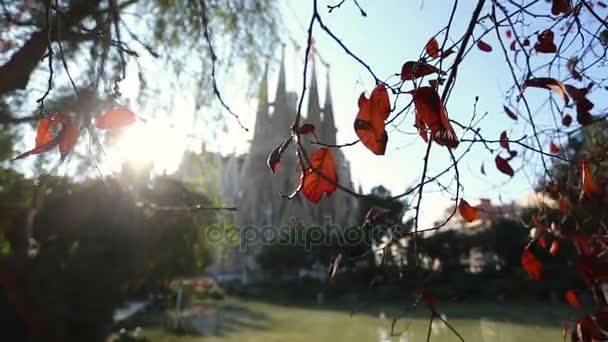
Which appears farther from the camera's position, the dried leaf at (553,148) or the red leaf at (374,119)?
the dried leaf at (553,148)

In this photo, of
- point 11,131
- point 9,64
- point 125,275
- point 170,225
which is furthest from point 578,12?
point 170,225

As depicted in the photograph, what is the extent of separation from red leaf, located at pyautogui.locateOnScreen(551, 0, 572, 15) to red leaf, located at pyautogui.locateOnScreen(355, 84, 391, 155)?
54 cm

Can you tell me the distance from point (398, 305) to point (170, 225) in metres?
5.72

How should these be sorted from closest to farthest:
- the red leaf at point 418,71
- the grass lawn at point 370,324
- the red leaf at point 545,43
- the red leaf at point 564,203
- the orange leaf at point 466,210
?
the red leaf at point 418,71
the orange leaf at point 466,210
the red leaf at point 545,43
the red leaf at point 564,203
the grass lawn at point 370,324

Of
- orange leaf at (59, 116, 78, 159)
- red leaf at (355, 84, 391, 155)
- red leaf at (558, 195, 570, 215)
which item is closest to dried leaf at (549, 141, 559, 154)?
red leaf at (558, 195, 570, 215)

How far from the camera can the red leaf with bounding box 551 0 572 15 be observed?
0.87 metres

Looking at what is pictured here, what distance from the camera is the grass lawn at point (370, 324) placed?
5.77 meters

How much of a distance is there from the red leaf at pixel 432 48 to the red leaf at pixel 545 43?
0.41 m

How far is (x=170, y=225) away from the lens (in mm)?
5676

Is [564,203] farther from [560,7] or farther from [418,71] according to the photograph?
[418,71]

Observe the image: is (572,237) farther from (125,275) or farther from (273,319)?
(273,319)

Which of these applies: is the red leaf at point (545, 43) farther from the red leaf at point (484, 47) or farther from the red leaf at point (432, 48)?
the red leaf at point (432, 48)

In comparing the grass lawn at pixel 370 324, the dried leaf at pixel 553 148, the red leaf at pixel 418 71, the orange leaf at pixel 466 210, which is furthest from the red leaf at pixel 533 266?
the grass lawn at pixel 370 324

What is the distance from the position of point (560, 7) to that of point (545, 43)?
137 millimetres
